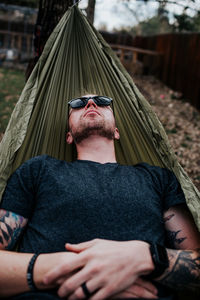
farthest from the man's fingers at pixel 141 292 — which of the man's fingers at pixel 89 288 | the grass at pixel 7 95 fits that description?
the grass at pixel 7 95

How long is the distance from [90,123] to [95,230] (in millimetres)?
639

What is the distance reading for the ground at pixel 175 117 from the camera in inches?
142

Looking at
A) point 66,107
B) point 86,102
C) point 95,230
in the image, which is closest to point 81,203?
point 95,230

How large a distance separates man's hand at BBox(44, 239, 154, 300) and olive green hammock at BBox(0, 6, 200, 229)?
1.45 feet

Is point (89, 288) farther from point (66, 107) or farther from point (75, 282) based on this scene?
point (66, 107)

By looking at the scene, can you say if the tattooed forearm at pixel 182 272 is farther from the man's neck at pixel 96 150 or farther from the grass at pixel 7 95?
the grass at pixel 7 95

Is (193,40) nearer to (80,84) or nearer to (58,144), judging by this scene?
(80,84)

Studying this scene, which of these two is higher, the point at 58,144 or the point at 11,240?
the point at 58,144

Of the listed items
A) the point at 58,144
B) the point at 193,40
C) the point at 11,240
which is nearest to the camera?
the point at 11,240

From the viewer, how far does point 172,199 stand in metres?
1.42

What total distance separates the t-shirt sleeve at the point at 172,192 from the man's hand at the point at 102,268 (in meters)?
0.37

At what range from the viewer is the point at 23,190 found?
1.30 metres

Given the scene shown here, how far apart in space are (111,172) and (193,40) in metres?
6.16

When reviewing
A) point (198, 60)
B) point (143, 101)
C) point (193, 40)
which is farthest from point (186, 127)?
point (143, 101)
